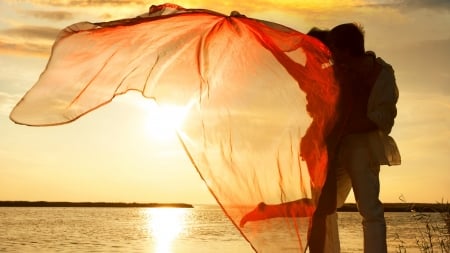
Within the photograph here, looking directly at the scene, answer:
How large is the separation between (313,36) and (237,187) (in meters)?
2.01

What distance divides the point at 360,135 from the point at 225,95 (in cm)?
150

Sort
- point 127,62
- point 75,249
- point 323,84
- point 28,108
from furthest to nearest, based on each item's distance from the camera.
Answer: point 75,249
point 323,84
point 127,62
point 28,108

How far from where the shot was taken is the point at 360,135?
7.81 meters

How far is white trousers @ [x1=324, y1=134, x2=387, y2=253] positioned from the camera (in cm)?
766

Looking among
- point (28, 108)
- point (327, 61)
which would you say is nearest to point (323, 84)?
point (327, 61)

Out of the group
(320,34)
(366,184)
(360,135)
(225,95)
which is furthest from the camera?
(320,34)

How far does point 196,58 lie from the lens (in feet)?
23.9

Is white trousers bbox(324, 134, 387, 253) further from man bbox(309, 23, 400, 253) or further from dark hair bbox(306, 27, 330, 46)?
dark hair bbox(306, 27, 330, 46)

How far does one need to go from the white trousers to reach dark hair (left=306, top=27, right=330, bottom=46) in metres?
0.99

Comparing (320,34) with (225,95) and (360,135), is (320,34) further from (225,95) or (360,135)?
(225,95)

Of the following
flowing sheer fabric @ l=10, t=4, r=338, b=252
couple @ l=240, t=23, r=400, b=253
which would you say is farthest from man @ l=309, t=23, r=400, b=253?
flowing sheer fabric @ l=10, t=4, r=338, b=252

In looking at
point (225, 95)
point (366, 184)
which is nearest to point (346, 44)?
point (366, 184)

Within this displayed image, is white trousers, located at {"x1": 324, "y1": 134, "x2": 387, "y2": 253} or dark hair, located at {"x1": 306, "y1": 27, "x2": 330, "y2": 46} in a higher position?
dark hair, located at {"x1": 306, "y1": 27, "x2": 330, "y2": 46}

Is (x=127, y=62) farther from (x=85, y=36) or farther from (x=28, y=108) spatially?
(x=28, y=108)
